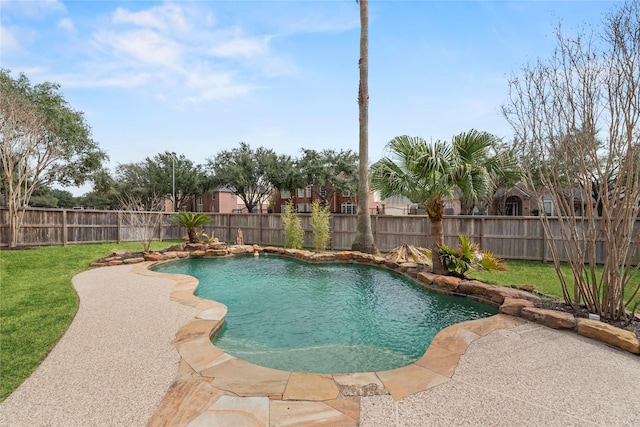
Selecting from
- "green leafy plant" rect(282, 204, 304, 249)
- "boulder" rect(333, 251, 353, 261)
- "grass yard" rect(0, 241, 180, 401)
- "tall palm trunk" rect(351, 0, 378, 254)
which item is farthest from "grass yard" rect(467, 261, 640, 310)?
"grass yard" rect(0, 241, 180, 401)

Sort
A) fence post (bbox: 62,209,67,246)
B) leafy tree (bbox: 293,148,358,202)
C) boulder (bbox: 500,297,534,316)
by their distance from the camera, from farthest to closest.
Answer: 1. leafy tree (bbox: 293,148,358,202)
2. fence post (bbox: 62,209,67,246)
3. boulder (bbox: 500,297,534,316)

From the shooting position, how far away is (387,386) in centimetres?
243

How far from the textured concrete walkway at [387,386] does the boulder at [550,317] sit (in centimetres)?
14

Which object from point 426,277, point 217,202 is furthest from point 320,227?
point 217,202

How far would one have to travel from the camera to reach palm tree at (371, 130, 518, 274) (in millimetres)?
6363

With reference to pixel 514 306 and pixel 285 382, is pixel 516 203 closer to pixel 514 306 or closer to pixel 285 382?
pixel 514 306

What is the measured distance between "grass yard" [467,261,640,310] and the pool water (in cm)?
137

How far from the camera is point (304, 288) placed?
643 centimetres

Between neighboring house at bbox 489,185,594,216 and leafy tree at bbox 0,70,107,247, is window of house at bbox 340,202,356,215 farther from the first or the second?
leafy tree at bbox 0,70,107,247

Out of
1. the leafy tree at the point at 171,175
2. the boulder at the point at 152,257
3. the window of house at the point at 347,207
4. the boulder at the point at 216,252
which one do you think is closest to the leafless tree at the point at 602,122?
the boulder at the point at 216,252

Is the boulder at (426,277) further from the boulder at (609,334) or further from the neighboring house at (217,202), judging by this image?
the neighboring house at (217,202)

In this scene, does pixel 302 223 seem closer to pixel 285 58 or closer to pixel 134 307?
pixel 285 58

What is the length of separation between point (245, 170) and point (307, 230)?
17856 millimetres

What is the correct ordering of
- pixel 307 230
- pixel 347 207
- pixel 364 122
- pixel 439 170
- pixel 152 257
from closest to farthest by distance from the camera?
pixel 439 170 → pixel 152 257 → pixel 364 122 → pixel 307 230 → pixel 347 207
